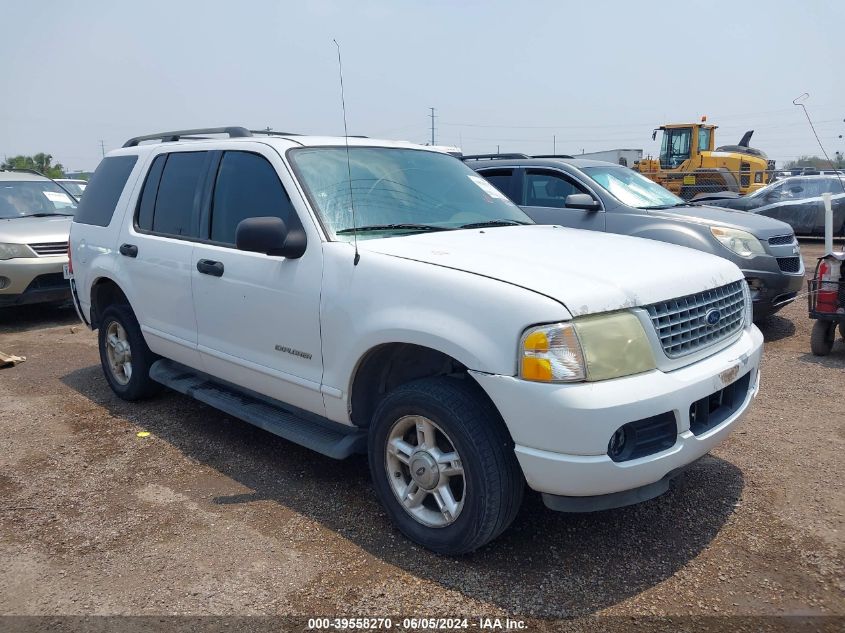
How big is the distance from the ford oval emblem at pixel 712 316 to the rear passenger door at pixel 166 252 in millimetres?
2949

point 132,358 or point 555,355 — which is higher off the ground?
point 555,355

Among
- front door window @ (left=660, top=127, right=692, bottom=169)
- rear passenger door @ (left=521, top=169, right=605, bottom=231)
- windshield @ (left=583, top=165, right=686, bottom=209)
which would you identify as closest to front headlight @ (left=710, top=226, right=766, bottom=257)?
windshield @ (left=583, top=165, right=686, bottom=209)

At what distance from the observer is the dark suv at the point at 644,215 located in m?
6.85

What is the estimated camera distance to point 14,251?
831 centimetres

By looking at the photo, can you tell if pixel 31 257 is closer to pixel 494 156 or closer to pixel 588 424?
pixel 494 156

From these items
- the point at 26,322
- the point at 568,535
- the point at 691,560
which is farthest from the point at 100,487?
the point at 26,322

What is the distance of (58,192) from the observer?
33.8ft

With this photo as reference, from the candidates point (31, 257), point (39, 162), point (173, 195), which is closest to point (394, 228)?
point (173, 195)

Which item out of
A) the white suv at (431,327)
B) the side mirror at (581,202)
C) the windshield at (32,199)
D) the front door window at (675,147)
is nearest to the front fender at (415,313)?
the white suv at (431,327)

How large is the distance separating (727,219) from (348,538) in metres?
5.60

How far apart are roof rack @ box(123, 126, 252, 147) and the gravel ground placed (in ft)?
6.53

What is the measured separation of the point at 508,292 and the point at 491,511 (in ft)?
2.93

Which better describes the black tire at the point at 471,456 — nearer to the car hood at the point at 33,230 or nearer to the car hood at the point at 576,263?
the car hood at the point at 576,263

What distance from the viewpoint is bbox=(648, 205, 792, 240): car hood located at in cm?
704
